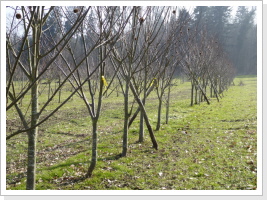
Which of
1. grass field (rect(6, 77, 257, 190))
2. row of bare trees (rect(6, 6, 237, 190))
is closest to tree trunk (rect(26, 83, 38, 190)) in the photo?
row of bare trees (rect(6, 6, 237, 190))

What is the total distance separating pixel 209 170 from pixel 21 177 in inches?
171

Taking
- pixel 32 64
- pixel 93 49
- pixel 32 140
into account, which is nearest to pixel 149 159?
pixel 32 140

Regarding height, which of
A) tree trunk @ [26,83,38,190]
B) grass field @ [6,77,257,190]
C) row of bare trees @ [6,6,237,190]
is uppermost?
row of bare trees @ [6,6,237,190]

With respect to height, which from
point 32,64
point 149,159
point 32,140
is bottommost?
point 149,159

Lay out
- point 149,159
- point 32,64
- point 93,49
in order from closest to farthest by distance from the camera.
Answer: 1. point 93,49
2. point 32,64
3. point 149,159

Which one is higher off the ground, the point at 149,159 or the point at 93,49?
the point at 93,49

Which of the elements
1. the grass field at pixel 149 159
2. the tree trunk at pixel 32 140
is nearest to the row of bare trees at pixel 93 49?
the tree trunk at pixel 32 140

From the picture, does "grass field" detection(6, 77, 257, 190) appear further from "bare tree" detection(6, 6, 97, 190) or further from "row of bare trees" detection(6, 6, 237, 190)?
"bare tree" detection(6, 6, 97, 190)

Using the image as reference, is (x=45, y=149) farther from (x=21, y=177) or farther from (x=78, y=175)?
(x=78, y=175)

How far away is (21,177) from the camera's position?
5.48 metres

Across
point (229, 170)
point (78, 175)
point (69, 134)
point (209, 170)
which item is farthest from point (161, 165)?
point (69, 134)

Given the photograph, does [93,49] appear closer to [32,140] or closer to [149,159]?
[32,140]

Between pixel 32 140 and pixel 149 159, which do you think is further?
pixel 149 159

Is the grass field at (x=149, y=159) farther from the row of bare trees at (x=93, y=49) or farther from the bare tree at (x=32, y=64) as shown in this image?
the bare tree at (x=32, y=64)
